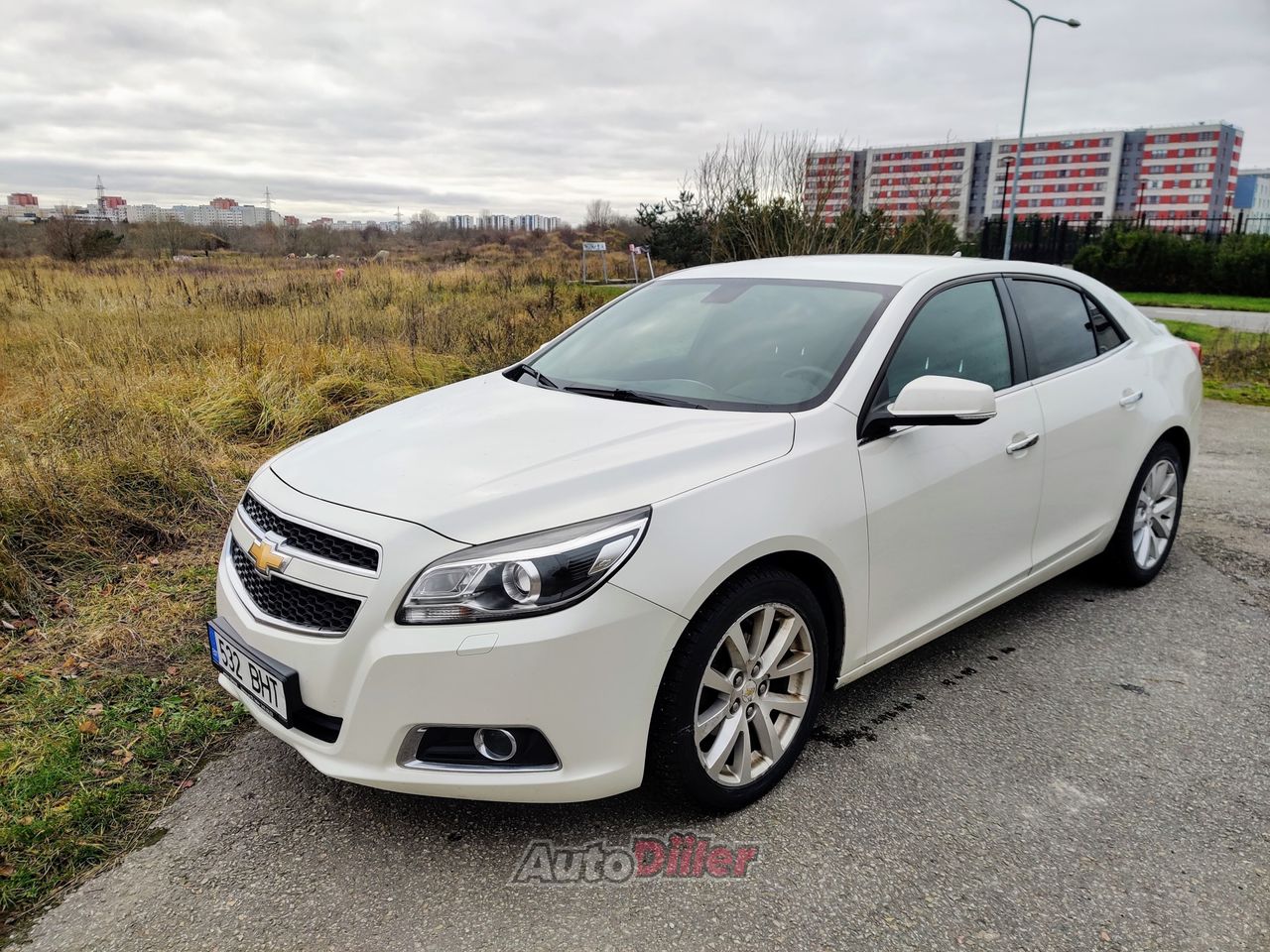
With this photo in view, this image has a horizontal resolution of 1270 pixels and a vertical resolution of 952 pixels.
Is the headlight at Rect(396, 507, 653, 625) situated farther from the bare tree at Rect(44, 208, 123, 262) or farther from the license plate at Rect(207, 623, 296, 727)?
the bare tree at Rect(44, 208, 123, 262)

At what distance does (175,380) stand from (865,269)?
5672mm

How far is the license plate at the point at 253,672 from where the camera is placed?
231cm

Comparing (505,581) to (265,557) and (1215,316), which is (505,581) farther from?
(1215,316)

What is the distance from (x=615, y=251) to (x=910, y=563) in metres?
44.3

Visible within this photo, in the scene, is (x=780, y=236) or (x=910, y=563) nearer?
(x=910, y=563)

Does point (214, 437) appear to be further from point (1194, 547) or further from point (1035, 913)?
point (1194, 547)

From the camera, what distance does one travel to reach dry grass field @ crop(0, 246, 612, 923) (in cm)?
277

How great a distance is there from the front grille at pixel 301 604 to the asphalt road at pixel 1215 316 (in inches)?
740

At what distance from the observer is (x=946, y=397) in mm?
2725

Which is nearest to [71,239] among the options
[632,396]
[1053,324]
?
[632,396]

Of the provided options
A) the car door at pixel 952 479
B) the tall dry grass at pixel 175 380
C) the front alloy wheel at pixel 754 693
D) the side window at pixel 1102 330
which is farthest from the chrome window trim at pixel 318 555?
the side window at pixel 1102 330

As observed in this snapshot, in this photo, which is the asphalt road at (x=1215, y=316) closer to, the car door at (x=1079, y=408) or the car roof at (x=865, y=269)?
the car door at (x=1079, y=408)

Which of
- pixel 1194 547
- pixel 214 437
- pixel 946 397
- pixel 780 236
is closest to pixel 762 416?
pixel 946 397

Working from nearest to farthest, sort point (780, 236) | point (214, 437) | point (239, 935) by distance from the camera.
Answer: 1. point (239, 935)
2. point (214, 437)
3. point (780, 236)
